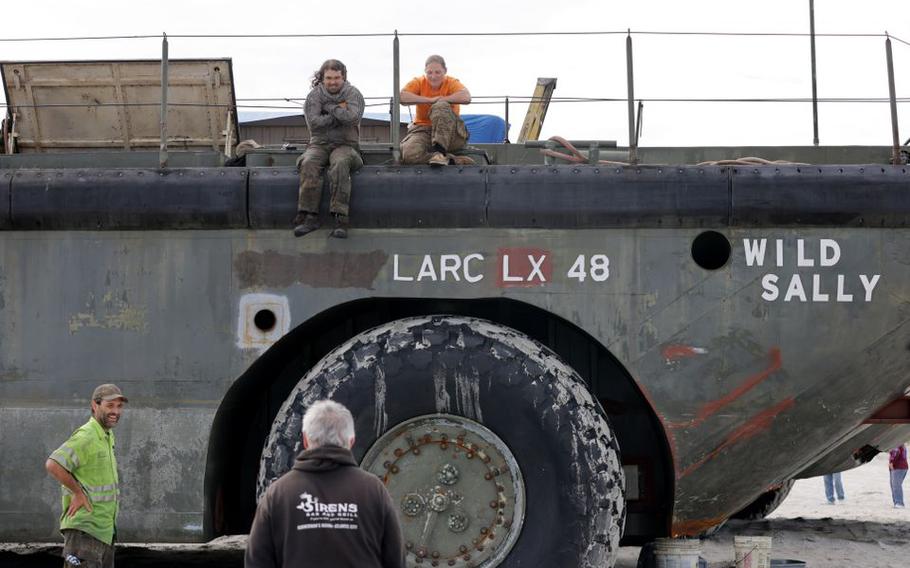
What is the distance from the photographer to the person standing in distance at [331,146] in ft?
22.2

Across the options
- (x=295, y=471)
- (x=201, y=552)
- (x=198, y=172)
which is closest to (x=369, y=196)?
(x=198, y=172)

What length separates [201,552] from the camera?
969 centimetres

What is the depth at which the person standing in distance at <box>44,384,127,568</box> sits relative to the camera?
19.8ft

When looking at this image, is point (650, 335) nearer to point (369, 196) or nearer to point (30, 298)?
point (369, 196)

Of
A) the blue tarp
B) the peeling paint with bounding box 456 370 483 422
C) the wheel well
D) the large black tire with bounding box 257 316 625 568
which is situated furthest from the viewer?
the blue tarp

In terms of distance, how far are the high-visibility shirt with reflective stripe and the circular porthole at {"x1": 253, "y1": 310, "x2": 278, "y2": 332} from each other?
104cm

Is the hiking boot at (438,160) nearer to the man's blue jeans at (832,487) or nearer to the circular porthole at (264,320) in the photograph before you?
the circular porthole at (264,320)

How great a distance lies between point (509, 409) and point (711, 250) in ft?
4.74

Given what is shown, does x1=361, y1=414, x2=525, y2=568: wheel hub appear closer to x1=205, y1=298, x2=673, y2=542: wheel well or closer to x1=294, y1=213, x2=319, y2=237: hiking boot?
x1=205, y1=298, x2=673, y2=542: wheel well

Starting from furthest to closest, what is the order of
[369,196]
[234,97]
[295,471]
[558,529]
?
[234,97] < [369,196] < [558,529] < [295,471]

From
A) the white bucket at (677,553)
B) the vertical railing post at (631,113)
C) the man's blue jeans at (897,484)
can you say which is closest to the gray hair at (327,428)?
the vertical railing post at (631,113)

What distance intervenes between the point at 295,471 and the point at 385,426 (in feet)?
8.22

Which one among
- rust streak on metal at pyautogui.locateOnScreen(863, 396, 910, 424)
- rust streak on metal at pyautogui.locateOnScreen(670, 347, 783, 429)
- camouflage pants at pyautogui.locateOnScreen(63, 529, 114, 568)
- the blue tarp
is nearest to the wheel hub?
rust streak on metal at pyautogui.locateOnScreen(670, 347, 783, 429)

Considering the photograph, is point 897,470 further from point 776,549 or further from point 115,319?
point 115,319
